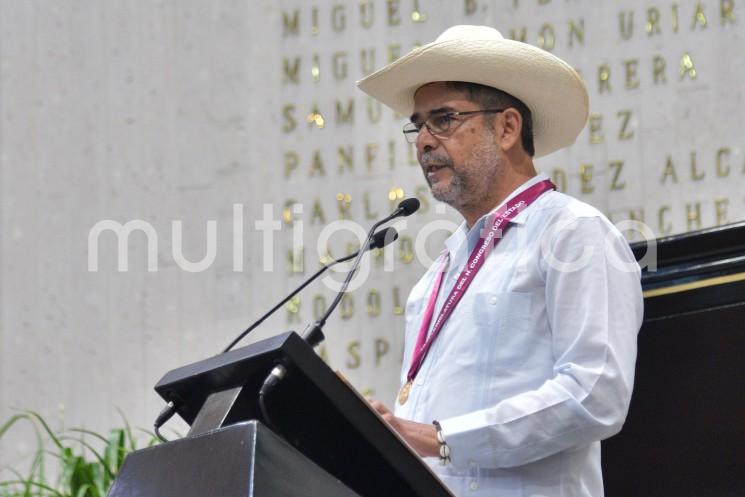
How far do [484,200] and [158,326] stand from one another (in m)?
3.09

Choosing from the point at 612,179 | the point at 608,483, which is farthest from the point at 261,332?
the point at 608,483

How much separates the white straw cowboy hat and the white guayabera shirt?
0.33 m

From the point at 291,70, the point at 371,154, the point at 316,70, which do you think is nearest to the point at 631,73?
the point at 371,154

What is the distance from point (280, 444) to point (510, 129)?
1305 millimetres

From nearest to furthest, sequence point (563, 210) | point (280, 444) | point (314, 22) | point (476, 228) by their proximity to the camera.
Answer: point (280, 444) < point (563, 210) < point (476, 228) < point (314, 22)

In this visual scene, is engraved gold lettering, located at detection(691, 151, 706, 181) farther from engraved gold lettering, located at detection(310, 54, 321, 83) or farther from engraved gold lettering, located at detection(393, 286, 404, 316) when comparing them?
engraved gold lettering, located at detection(310, 54, 321, 83)

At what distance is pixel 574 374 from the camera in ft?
7.47

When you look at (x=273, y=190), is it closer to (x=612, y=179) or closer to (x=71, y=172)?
(x=71, y=172)

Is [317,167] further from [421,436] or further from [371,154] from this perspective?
[421,436]

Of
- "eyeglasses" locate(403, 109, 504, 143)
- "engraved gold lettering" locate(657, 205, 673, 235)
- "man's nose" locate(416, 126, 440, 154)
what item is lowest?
"engraved gold lettering" locate(657, 205, 673, 235)

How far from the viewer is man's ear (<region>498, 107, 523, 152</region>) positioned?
2.82m

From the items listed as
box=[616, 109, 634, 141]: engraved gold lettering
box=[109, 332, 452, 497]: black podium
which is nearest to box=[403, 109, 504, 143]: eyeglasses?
box=[109, 332, 452, 497]: black podium

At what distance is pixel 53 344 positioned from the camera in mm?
5734

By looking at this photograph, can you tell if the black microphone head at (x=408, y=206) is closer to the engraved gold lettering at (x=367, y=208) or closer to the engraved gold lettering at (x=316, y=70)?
the engraved gold lettering at (x=367, y=208)
